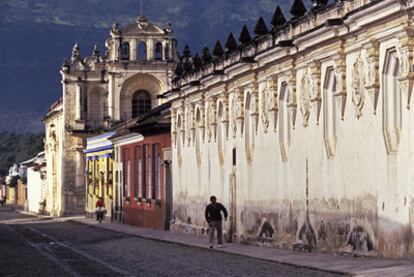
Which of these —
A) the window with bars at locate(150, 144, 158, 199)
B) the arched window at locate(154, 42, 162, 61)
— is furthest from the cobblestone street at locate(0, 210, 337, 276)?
the arched window at locate(154, 42, 162, 61)

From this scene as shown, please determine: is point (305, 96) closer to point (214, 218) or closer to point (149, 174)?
point (214, 218)

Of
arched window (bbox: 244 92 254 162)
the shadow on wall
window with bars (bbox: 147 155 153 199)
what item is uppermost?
arched window (bbox: 244 92 254 162)

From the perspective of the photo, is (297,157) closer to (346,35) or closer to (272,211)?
(272,211)

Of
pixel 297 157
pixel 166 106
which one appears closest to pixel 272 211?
pixel 297 157

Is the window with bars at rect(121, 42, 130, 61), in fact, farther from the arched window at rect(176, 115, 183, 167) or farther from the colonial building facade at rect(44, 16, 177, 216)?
the arched window at rect(176, 115, 183, 167)

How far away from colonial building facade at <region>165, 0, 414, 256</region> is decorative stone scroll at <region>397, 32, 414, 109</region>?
2cm

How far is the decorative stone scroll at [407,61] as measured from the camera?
23.9 m

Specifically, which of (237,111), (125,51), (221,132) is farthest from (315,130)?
(125,51)

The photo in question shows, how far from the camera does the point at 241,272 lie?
25.0 meters

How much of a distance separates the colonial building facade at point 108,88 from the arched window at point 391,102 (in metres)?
58.7

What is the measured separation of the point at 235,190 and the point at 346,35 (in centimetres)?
1223

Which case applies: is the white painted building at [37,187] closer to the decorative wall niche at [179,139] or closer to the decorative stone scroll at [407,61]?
the decorative wall niche at [179,139]

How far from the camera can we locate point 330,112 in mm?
29516

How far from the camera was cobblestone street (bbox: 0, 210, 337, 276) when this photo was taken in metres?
25.7
